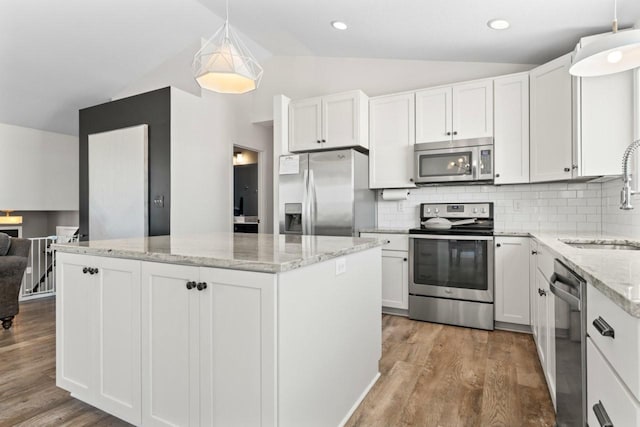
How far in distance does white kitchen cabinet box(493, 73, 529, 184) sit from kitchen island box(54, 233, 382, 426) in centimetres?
202

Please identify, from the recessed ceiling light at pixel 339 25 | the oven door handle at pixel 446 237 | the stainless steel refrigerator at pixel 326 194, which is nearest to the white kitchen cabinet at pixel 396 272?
the oven door handle at pixel 446 237

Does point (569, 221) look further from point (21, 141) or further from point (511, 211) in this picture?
point (21, 141)

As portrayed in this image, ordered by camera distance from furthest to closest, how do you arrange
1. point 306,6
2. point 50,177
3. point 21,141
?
point 50,177, point 21,141, point 306,6

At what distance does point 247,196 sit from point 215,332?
4402mm

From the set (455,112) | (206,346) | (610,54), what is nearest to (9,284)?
(206,346)

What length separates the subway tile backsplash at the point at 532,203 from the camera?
131 inches

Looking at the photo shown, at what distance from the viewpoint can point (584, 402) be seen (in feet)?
4.12

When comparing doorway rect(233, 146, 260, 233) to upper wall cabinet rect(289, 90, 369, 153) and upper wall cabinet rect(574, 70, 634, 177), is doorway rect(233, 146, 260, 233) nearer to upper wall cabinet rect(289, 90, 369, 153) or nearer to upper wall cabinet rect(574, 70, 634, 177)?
upper wall cabinet rect(289, 90, 369, 153)

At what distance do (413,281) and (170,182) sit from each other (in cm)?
282

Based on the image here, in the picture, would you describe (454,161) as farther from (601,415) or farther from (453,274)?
(601,415)

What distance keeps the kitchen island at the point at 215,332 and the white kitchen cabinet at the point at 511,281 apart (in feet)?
5.55

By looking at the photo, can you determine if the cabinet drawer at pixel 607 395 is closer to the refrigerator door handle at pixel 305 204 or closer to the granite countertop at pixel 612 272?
the granite countertop at pixel 612 272

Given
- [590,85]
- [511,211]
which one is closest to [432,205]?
[511,211]

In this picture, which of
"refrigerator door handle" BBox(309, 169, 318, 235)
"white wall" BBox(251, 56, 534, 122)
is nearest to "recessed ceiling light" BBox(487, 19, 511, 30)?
"white wall" BBox(251, 56, 534, 122)
